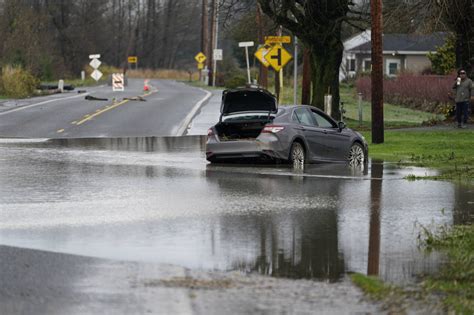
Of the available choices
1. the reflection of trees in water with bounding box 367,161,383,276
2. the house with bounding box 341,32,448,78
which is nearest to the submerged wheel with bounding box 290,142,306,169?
the reflection of trees in water with bounding box 367,161,383,276

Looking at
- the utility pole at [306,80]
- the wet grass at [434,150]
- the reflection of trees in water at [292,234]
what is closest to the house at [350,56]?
the utility pole at [306,80]

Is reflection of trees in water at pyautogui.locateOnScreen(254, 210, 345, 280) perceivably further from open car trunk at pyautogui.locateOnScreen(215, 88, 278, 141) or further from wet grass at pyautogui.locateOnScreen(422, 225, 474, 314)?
open car trunk at pyautogui.locateOnScreen(215, 88, 278, 141)

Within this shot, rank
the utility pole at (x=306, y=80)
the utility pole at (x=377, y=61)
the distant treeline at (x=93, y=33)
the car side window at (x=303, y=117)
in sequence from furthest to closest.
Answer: the distant treeline at (x=93, y=33) → the utility pole at (x=306, y=80) → the utility pole at (x=377, y=61) → the car side window at (x=303, y=117)

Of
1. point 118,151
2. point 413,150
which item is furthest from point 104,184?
point 413,150

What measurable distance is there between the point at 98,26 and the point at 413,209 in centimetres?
10851

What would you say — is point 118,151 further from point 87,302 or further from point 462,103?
point 87,302

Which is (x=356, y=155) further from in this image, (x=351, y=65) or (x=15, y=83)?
(x=351, y=65)

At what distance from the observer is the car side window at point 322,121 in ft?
76.9

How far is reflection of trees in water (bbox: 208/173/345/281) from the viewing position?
416 inches

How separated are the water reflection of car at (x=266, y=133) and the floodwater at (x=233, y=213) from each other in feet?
1.34

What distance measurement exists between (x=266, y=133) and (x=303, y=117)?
1.17 m

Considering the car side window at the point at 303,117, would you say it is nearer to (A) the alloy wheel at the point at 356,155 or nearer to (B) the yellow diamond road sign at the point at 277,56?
(A) the alloy wheel at the point at 356,155

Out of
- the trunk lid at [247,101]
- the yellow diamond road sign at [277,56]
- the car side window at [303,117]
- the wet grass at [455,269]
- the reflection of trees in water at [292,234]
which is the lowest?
the reflection of trees in water at [292,234]

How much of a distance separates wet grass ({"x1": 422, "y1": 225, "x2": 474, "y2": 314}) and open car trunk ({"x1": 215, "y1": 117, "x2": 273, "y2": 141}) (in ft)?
31.1
